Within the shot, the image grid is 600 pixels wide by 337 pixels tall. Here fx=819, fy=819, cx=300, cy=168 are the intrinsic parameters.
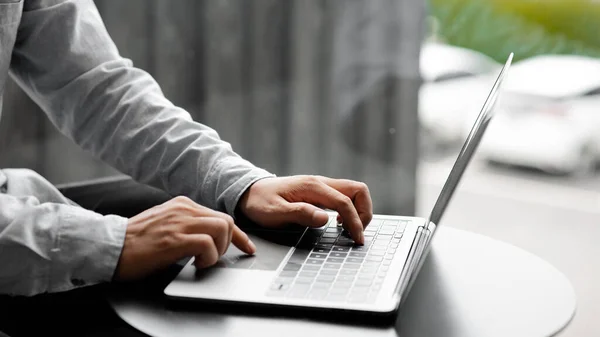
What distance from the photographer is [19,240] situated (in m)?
0.80

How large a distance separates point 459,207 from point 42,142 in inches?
40.1

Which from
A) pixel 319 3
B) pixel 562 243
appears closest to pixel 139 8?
pixel 319 3

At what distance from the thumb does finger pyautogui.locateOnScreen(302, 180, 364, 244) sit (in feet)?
0.05

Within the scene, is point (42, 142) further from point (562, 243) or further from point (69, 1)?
point (562, 243)

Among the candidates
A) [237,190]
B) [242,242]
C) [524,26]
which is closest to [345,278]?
[242,242]

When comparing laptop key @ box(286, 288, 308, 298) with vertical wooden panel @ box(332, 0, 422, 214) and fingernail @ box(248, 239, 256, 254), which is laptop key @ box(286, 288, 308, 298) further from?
vertical wooden panel @ box(332, 0, 422, 214)

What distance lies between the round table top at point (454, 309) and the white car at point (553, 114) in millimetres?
996

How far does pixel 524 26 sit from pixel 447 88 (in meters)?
0.37

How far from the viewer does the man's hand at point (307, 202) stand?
0.89 meters

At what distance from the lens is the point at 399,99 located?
7.15ft

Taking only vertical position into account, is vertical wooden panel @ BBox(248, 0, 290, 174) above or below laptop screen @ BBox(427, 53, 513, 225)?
below

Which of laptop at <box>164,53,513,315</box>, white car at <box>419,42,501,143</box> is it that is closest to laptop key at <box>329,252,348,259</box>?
laptop at <box>164,53,513,315</box>

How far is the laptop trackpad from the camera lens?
0.82m

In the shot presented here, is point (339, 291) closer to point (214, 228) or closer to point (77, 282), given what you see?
point (214, 228)
